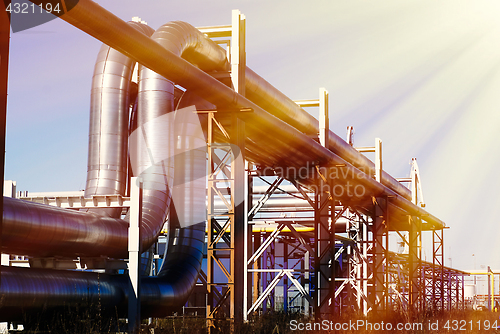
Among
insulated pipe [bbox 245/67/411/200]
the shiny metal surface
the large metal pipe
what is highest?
insulated pipe [bbox 245/67/411/200]

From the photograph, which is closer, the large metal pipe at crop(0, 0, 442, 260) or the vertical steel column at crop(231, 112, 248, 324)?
the large metal pipe at crop(0, 0, 442, 260)

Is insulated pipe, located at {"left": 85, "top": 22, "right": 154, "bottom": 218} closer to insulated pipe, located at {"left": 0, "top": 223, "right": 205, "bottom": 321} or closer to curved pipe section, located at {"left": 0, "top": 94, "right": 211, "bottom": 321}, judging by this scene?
curved pipe section, located at {"left": 0, "top": 94, "right": 211, "bottom": 321}

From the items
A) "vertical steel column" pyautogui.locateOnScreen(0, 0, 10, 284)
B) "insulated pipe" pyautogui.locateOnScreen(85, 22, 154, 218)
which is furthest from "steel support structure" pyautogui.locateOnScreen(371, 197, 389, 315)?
"vertical steel column" pyautogui.locateOnScreen(0, 0, 10, 284)

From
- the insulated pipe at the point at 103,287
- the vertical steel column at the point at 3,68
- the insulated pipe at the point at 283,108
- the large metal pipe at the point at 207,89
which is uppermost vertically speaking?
the insulated pipe at the point at 283,108

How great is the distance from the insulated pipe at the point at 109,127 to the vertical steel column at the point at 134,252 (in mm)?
2914

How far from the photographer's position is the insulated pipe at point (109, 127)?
16.6 m

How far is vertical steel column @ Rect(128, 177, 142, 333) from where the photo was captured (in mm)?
13789

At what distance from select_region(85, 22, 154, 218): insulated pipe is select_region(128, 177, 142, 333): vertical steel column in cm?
291

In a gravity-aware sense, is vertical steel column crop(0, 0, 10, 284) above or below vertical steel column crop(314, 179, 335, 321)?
above

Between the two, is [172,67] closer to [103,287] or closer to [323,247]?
[103,287]

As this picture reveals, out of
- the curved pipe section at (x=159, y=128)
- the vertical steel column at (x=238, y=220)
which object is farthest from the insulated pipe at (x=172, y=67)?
the curved pipe section at (x=159, y=128)

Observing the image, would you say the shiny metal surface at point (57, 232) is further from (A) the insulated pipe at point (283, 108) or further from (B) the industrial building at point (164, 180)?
(A) the insulated pipe at point (283, 108)

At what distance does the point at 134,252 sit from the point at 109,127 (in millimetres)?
4414

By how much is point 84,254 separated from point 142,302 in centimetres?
192
